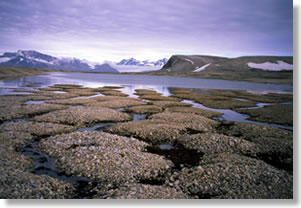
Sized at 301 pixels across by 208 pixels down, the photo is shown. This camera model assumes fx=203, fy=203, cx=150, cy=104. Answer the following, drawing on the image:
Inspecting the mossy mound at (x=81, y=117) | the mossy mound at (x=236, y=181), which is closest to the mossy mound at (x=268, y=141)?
the mossy mound at (x=236, y=181)

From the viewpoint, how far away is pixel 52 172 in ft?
38.0

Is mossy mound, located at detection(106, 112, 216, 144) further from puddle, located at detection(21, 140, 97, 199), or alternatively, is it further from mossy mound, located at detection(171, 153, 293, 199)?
puddle, located at detection(21, 140, 97, 199)

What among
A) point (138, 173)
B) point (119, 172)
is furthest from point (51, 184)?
point (138, 173)

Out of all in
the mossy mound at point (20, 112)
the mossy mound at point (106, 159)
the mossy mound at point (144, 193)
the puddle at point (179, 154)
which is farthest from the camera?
the mossy mound at point (20, 112)

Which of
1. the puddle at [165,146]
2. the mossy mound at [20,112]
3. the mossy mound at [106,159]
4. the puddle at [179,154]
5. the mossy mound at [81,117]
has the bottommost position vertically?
the puddle at [179,154]

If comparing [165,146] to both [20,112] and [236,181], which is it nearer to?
[236,181]

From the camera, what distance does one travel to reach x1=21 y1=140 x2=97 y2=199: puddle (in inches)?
388

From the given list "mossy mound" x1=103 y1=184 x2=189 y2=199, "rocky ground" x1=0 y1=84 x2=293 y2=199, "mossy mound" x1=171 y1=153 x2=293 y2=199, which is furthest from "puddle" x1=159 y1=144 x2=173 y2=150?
"mossy mound" x1=103 y1=184 x2=189 y2=199

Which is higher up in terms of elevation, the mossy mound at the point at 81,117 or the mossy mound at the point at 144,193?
the mossy mound at the point at 81,117

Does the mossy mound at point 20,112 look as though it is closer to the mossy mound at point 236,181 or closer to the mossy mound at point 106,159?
the mossy mound at point 106,159

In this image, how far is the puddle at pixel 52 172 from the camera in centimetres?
986

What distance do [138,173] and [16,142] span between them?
32.7 ft

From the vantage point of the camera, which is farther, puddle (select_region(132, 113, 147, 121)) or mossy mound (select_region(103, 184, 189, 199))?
puddle (select_region(132, 113, 147, 121))

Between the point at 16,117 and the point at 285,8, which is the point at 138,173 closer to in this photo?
the point at 285,8
